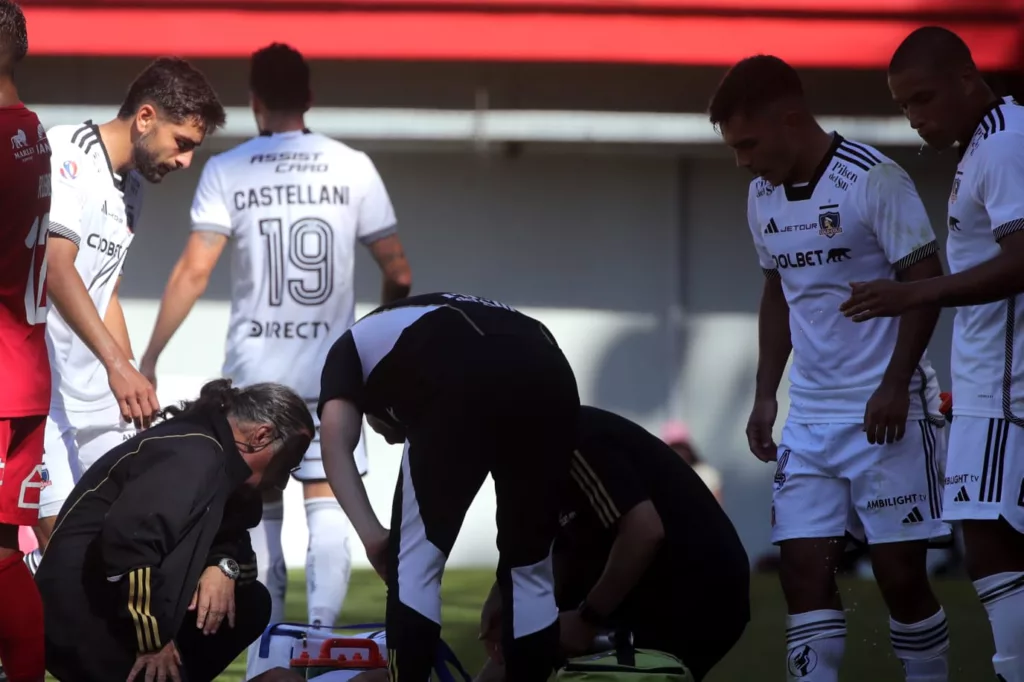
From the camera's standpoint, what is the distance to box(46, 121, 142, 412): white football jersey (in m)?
5.05

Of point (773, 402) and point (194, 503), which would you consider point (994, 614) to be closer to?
point (773, 402)

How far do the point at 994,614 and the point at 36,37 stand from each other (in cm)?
660

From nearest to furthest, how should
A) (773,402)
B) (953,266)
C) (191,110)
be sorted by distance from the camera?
(953,266) → (773,402) → (191,110)

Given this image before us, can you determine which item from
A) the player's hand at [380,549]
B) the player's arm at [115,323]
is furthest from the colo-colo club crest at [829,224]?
the player's arm at [115,323]

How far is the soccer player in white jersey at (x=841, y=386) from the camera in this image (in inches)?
165

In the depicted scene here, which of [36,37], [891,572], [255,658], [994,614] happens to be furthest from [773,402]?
[36,37]

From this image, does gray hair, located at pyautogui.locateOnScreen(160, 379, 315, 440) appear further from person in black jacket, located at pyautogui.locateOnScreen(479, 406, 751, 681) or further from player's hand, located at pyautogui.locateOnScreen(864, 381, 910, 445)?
player's hand, located at pyautogui.locateOnScreen(864, 381, 910, 445)

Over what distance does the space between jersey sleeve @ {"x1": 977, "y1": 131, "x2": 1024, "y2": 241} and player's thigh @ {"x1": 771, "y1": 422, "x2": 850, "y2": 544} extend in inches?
34.0

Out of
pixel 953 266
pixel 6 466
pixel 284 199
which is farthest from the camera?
pixel 284 199

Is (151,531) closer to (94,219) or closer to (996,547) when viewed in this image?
(94,219)

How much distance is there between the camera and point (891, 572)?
13.8 ft

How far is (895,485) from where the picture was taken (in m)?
4.21

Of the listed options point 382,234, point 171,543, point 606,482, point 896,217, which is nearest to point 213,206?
point 382,234

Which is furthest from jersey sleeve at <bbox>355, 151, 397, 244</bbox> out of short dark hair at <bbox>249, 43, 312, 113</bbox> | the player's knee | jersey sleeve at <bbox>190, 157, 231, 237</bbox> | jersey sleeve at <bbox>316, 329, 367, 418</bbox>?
the player's knee
